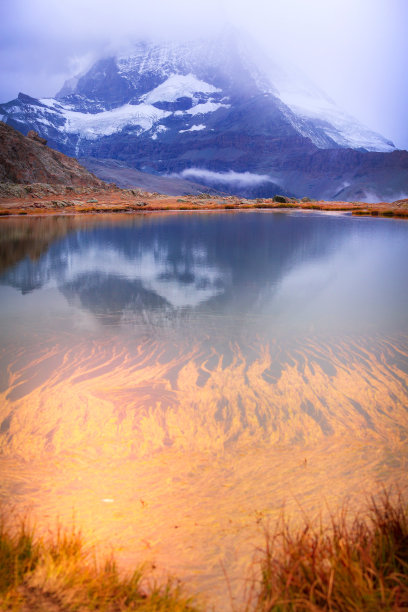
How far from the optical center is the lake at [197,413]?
11.2ft

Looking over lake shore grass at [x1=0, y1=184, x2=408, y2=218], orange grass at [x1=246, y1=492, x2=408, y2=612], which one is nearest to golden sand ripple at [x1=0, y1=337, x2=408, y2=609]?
orange grass at [x1=246, y1=492, x2=408, y2=612]

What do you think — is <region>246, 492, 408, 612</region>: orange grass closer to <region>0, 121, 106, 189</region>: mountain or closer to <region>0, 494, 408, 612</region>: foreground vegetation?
<region>0, 494, 408, 612</region>: foreground vegetation

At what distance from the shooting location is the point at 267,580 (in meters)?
2.50

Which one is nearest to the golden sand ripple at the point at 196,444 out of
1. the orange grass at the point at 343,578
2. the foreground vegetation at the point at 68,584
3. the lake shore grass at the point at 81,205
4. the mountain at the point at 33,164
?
the foreground vegetation at the point at 68,584

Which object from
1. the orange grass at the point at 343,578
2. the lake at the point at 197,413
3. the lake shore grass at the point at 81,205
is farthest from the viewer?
the lake shore grass at the point at 81,205

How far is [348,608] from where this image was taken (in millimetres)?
2232

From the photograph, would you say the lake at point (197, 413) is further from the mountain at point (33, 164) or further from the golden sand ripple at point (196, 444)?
the mountain at point (33, 164)

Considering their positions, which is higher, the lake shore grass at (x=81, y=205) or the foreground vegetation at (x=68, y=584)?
the lake shore grass at (x=81, y=205)

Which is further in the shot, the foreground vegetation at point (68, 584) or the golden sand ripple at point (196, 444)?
the golden sand ripple at point (196, 444)

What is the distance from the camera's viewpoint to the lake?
3410 mm

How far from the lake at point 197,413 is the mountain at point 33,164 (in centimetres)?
6355

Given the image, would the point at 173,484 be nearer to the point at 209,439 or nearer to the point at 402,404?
the point at 209,439

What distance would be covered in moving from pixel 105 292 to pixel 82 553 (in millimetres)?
9649

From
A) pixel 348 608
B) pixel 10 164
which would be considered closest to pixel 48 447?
pixel 348 608
